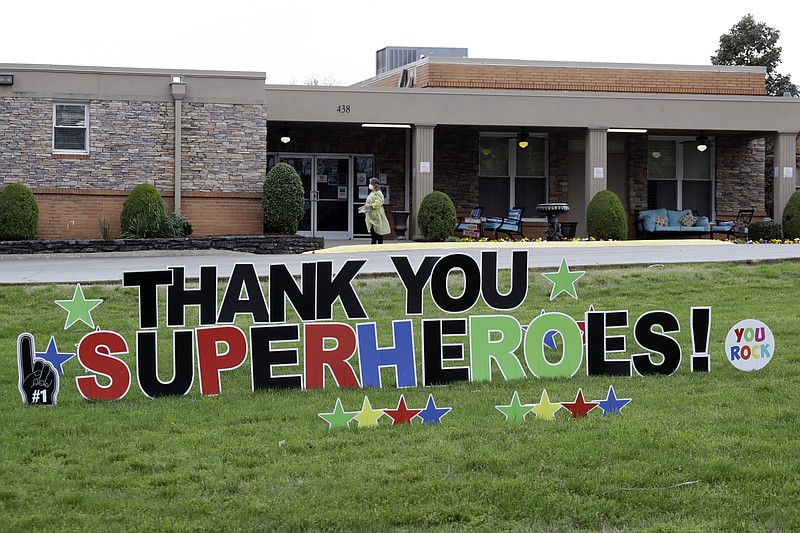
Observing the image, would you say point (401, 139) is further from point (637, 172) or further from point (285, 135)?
point (637, 172)

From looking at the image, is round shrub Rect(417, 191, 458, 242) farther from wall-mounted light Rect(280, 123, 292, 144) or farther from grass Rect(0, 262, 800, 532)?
grass Rect(0, 262, 800, 532)

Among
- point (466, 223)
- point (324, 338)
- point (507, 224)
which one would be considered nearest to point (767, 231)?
point (507, 224)

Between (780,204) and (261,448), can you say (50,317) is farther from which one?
(780,204)

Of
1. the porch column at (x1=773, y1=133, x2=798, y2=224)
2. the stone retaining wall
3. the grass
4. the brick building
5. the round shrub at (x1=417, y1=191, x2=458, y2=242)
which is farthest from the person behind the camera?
the porch column at (x1=773, y1=133, x2=798, y2=224)

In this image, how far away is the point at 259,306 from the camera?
8164 millimetres

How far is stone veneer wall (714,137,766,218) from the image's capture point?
29219 mm

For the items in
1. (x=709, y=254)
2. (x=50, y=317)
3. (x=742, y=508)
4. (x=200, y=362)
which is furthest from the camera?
(x=709, y=254)

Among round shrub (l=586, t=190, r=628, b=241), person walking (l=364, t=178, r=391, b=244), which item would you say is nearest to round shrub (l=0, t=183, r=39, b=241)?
person walking (l=364, t=178, r=391, b=244)

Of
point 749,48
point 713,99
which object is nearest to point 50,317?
point 713,99

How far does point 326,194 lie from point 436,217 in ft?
16.5

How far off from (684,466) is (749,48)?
39.7 metres

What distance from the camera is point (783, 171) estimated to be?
26391mm

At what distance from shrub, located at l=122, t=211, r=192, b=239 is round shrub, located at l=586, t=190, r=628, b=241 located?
9577mm

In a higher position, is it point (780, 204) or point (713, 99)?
point (713, 99)
